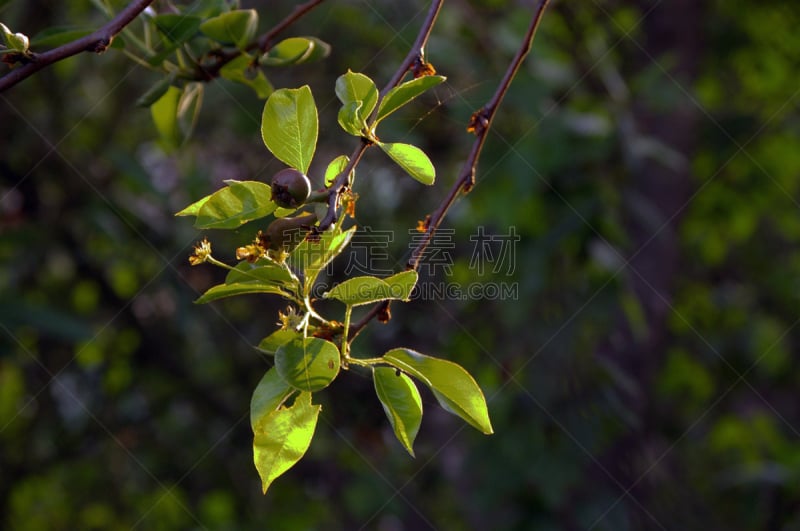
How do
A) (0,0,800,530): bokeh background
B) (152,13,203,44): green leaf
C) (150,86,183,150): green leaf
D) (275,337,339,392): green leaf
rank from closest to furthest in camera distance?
1. (275,337,339,392): green leaf
2. (152,13,203,44): green leaf
3. (150,86,183,150): green leaf
4. (0,0,800,530): bokeh background

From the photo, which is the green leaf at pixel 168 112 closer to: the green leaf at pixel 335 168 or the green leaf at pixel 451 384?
the green leaf at pixel 335 168

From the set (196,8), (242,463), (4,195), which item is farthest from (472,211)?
(196,8)

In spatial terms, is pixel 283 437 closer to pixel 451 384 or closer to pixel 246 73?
pixel 451 384

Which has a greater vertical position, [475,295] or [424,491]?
[475,295]

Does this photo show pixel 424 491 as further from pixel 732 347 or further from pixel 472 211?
pixel 732 347

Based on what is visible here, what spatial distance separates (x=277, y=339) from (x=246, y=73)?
0.32 metres

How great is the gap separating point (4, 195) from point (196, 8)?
1177mm

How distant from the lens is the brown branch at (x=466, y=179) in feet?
1.88

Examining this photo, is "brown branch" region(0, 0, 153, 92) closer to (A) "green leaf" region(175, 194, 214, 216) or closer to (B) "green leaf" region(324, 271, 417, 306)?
(A) "green leaf" region(175, 194, 214, 216)

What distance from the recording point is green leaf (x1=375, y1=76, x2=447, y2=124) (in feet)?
1.76

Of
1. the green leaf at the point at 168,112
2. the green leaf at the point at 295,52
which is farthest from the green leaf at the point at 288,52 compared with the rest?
the green leaf at the point at 168,112

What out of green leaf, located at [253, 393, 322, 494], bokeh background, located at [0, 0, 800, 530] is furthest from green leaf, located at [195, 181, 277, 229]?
bokeh background, located at [0, 0, 800, 530]

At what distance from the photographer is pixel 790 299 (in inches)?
108

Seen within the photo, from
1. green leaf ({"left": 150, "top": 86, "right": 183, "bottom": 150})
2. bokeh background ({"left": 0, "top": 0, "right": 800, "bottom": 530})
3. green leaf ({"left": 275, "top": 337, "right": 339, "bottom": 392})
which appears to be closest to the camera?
green leaf ({"left": 275, "top": 337, "right": 339, "bottom": 392})
